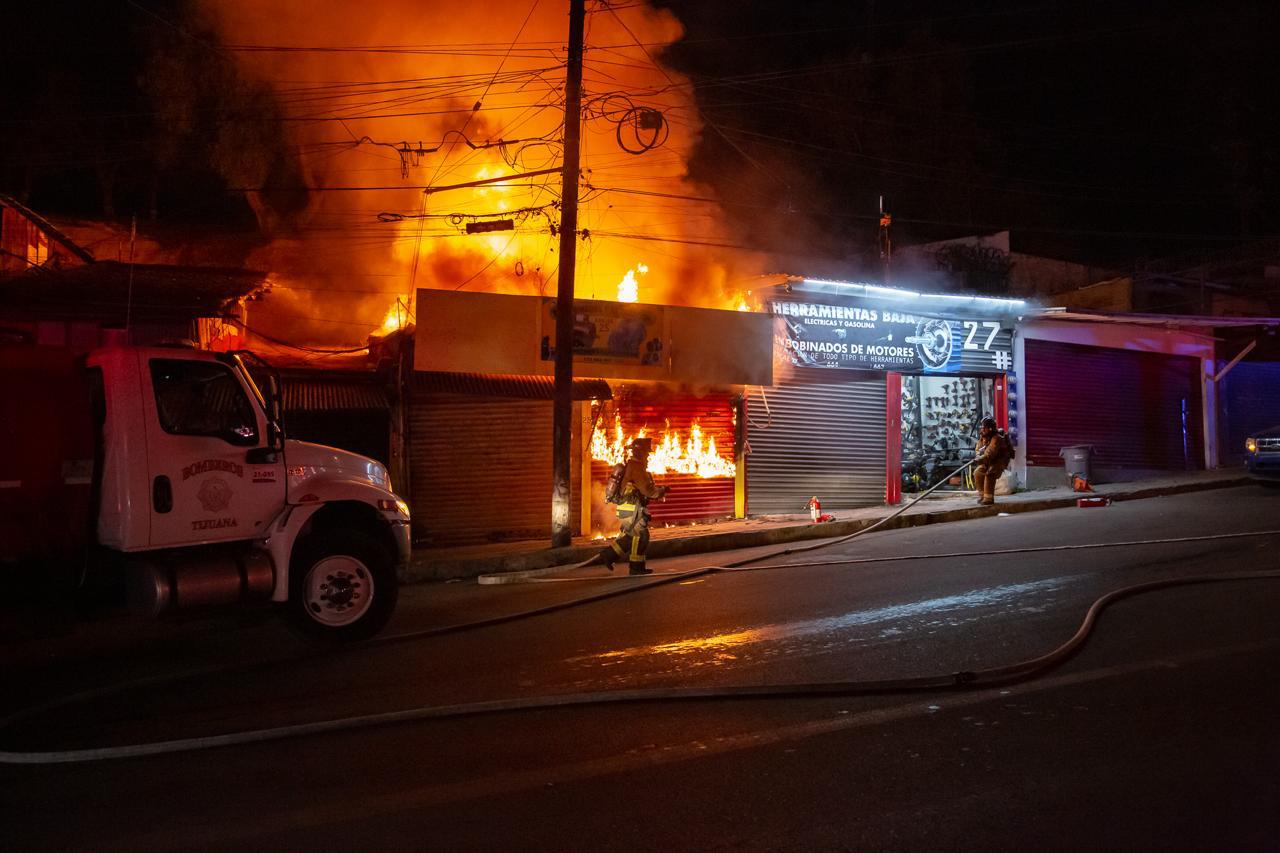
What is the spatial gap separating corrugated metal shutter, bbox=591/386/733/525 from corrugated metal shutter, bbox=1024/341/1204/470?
7.13 meters

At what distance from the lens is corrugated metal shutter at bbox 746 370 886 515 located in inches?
661

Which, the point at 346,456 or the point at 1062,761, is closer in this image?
the point at 1062,761

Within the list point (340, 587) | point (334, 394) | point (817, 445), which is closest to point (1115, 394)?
point (817, 445)

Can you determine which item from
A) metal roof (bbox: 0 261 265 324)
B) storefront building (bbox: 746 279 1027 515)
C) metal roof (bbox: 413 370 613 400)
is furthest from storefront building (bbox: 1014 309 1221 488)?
metal roof (bbox: 0 261 265 324)

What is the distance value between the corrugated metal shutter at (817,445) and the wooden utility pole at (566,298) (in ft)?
15.6

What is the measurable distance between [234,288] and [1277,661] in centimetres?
1532

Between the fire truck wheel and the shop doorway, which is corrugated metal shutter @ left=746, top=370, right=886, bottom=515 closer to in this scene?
the shop doorway

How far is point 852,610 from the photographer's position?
26.7 ft

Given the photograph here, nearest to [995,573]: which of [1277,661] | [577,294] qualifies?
[1277,661]

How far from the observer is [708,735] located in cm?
499

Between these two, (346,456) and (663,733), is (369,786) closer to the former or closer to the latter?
(663,733)

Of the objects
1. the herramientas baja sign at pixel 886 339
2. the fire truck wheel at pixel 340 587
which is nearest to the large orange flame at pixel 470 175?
the herramientas baja sign at pixel 886 339

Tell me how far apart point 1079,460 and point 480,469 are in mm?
11929

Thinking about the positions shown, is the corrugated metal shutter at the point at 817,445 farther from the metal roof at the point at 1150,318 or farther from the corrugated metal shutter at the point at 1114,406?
the metal roof at the point at 1150,318
